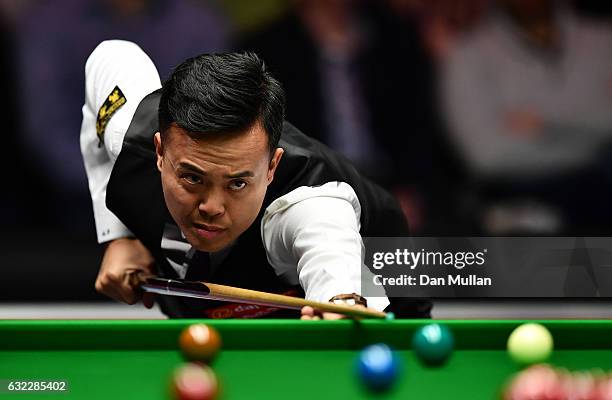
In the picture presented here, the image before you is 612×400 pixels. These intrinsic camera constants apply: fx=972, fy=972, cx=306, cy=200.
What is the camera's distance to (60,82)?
5.01 meters

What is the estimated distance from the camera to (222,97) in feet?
8.00

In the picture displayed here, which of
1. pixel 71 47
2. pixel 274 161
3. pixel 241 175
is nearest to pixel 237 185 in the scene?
pixel 241 175

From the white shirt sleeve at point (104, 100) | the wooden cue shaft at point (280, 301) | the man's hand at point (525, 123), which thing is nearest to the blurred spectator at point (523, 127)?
the man's hand at point (525, 123)

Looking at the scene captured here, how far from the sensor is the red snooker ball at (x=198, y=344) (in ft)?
6.20

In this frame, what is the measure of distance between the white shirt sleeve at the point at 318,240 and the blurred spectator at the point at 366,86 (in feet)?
7.38

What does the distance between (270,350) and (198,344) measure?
0.18 m

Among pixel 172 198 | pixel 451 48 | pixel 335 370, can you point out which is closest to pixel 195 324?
pixel 335 370

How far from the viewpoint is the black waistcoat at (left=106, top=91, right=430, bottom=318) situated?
106 inches

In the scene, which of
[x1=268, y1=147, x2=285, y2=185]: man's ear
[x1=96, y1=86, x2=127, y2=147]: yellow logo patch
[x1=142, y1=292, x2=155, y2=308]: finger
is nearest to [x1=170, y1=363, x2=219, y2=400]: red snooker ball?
[x1=268, y1=147, x2=285, y2=185]: man's ear

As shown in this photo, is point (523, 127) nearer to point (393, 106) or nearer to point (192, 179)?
point (393, 106)

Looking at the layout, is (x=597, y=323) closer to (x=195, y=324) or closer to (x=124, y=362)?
(x=195, y=324)

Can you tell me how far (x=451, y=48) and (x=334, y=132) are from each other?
77 centimetres

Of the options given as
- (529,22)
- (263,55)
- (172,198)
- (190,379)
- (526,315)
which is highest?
(529,22)

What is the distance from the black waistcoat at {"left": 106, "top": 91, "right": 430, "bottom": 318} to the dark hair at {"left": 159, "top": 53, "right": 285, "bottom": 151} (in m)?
0.15
